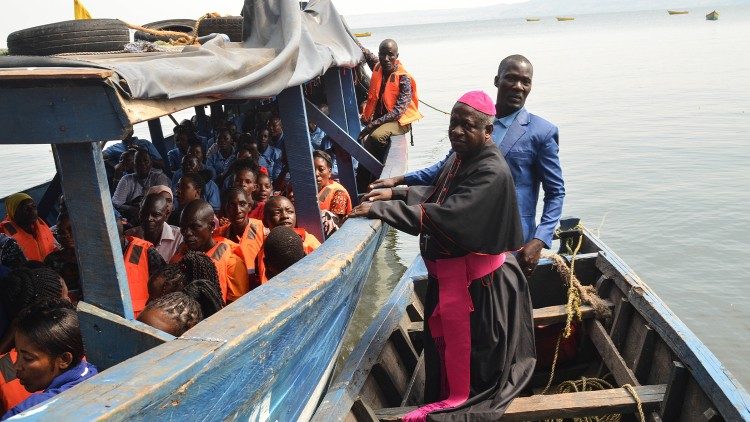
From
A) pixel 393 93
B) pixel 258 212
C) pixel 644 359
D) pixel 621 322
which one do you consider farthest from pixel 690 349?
pixel 393 93

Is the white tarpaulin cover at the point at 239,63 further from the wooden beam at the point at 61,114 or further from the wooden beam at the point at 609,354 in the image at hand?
the wooden beam at the point at 609,354

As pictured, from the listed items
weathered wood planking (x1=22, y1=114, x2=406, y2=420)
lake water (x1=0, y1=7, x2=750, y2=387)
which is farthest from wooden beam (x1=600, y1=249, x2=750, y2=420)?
lake water (x1=0, y1=7, x2=750, y2=387)

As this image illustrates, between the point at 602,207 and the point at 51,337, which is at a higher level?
the point at 51,337

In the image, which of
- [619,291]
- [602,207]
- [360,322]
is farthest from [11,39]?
[602,207]

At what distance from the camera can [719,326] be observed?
635 centimetres

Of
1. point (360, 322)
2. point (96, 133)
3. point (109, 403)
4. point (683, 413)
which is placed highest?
point (96, 133)

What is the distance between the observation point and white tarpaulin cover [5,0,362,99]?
2336mm

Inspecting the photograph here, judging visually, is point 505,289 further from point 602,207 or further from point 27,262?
point 602,207

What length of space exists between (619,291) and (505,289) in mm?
1283

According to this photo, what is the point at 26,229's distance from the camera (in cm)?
455

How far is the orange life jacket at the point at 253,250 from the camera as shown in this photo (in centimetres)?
384

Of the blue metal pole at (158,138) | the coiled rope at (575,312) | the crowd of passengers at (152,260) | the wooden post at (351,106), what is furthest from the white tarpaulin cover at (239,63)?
the blue metal pole at (158,138)

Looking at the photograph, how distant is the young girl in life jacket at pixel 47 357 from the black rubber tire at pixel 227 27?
351 centimetres

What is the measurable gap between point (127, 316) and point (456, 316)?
133 cm
